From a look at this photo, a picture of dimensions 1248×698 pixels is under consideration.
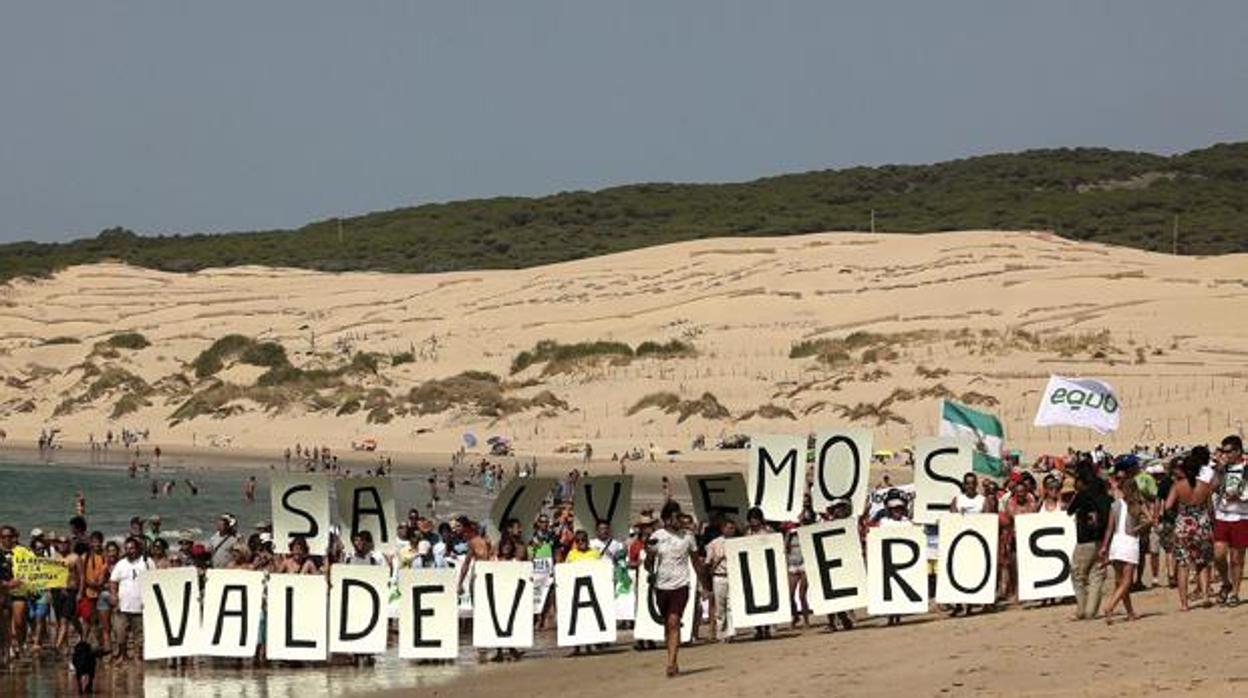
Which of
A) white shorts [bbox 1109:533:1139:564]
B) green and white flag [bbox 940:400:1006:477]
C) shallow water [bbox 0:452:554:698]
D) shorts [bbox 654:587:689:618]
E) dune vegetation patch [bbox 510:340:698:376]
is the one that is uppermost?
dune vegetation patch [bbox 510:340:698:376]

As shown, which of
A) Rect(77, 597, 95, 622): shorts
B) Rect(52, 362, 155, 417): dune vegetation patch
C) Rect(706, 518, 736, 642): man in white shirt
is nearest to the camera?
Rect(706, 518, 736, 642): man in white shirt

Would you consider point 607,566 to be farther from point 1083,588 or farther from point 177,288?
point 177,288

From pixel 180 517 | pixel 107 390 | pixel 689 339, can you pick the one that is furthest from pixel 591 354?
pixel 180 517

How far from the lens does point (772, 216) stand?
162875mm

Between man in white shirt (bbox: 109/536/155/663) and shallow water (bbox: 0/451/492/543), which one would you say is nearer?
man in white shirt (bbox: 109/536/155/663)

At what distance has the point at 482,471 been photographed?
6012cm

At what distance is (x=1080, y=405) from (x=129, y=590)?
15988 mm

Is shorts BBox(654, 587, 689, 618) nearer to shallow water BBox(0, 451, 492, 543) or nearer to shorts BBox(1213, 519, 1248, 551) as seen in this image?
shorts BBox(1213, 519, 1248, 551)

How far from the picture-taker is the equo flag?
32.2 meters

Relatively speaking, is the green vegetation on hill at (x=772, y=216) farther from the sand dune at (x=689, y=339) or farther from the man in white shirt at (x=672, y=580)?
the man in white shirt at (x=672, y=580)

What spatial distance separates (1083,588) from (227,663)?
7741 millimetres

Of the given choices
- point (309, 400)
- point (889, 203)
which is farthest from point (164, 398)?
point (889, 203)

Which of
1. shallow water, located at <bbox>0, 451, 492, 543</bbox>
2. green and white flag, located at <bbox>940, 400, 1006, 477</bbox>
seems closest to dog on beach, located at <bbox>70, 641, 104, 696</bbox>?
green and white flag, located at <bbox>940, 400, 1006, 477</bbox>

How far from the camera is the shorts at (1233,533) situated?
18484 millimetres
